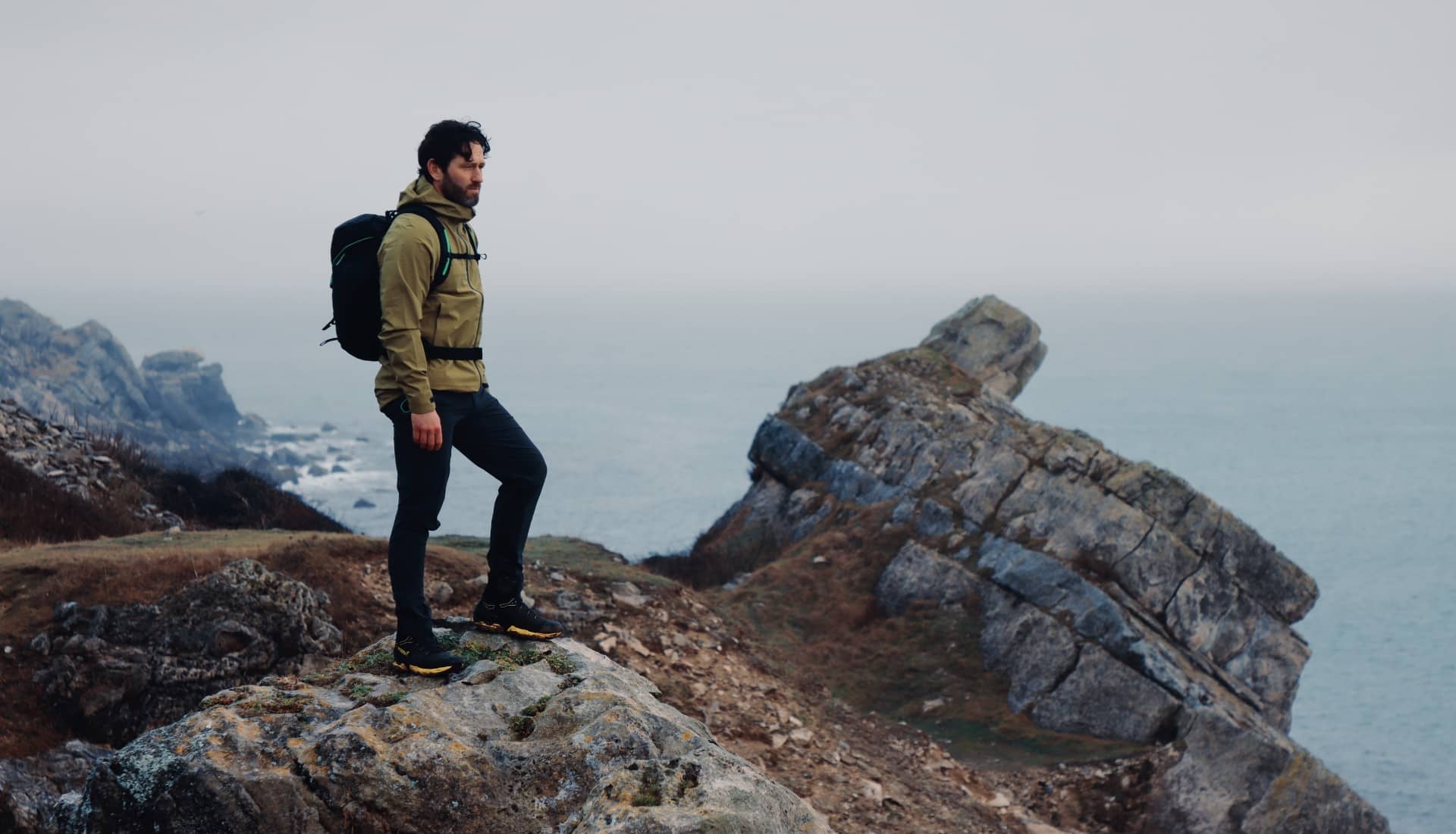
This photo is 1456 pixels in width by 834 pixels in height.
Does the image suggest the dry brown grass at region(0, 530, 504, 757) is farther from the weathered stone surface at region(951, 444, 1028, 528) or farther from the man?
the weathered stone surface at region(951, 444, 1028, 528)

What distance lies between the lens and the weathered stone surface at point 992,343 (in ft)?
116

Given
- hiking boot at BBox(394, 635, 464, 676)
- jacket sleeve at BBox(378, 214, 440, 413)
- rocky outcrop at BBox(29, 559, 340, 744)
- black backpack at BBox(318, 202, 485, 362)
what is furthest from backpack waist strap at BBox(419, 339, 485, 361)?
rocky outcrop at BBox(29, 559, 340, 744)

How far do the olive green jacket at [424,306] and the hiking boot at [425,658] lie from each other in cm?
183

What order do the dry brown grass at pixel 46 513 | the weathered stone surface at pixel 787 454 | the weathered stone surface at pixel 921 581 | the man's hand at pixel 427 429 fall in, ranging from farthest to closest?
the weathered stone surface at pixel 787 454 → the weathered stone surface at pixel 921 581 → the dry brown grass at pixel 46 513 → the man's hand at pixel 427 429

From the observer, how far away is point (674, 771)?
599cm

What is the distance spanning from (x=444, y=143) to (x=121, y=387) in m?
135

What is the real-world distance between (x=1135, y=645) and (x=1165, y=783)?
295 cm

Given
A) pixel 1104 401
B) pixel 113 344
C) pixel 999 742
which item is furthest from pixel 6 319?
pixel 1104 401

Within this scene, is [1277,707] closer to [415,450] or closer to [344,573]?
[344,573]

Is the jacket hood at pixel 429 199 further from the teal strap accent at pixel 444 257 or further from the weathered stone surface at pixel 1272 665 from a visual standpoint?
the weathered stone surface at pixel 1272 665

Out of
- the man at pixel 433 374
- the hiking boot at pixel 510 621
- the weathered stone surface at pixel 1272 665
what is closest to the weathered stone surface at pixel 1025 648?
the weathered stone surface at pixel 1272 665

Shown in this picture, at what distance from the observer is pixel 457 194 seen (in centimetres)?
682

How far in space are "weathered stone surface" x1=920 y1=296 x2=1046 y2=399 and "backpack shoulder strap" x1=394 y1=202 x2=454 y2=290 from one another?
2948cm

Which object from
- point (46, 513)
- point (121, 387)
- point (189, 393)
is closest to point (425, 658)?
point (46, 513)
